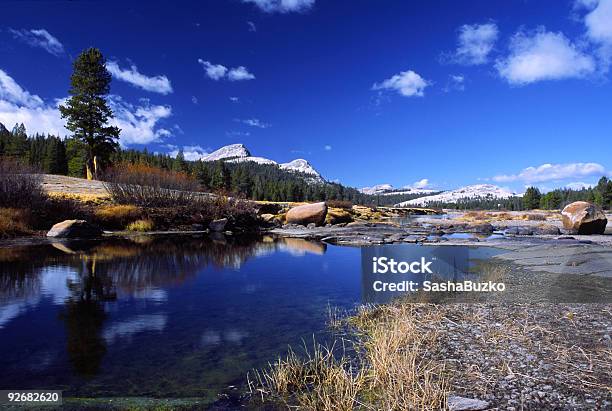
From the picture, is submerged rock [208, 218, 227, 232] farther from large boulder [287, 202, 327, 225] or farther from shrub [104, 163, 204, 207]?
large boulder [287, 202, 327, 225]

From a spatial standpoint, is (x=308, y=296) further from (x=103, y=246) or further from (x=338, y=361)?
(x=103, y=246)

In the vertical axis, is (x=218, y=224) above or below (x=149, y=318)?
above

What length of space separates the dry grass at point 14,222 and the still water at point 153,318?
8.26 m

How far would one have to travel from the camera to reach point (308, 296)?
412 inches

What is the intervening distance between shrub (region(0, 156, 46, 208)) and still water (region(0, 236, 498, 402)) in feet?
40.7

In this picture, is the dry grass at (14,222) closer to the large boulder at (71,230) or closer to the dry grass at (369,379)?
the large boulder at (71,230)

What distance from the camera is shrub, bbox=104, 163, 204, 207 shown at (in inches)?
1277

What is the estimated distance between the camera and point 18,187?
27.0 metres

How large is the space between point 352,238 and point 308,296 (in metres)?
17.5

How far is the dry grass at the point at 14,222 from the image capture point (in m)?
23.1

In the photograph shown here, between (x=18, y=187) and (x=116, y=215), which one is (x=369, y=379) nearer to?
(x=116, y=215)

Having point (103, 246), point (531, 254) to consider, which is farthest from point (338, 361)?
point (103, 246)

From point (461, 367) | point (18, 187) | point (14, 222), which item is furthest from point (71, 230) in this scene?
point (461, 367)

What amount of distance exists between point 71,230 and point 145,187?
918 centimetres
